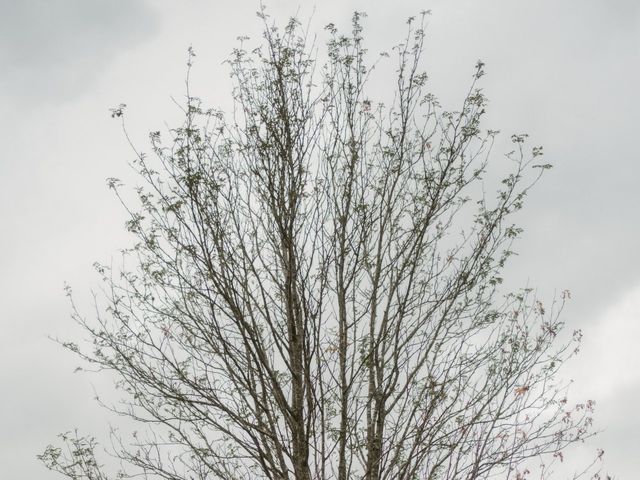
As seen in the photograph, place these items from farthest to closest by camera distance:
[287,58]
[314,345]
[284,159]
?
[287,58] < [284,159] < [314,345]

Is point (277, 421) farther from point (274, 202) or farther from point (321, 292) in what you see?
point (274, 202)

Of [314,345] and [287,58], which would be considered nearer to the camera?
[314,345]

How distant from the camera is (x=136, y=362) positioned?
9758 millimetres

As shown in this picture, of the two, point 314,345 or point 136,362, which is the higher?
point 136,362

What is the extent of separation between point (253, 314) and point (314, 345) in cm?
103

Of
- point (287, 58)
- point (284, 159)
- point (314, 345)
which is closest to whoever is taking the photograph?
point (314, 345)

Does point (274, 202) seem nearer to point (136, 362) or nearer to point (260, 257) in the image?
point (260, 257)

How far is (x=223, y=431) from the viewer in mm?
9125

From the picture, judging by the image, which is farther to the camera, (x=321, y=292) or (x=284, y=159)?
(x=284, y=159)

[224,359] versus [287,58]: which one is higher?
[287,58]

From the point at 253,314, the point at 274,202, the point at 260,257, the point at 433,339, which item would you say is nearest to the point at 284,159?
the point at 274,202

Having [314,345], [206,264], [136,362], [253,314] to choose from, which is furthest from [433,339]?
[136,362]

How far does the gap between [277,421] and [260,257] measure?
73.2 inches

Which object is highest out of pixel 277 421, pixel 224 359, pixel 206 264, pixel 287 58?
pixel 287 58
